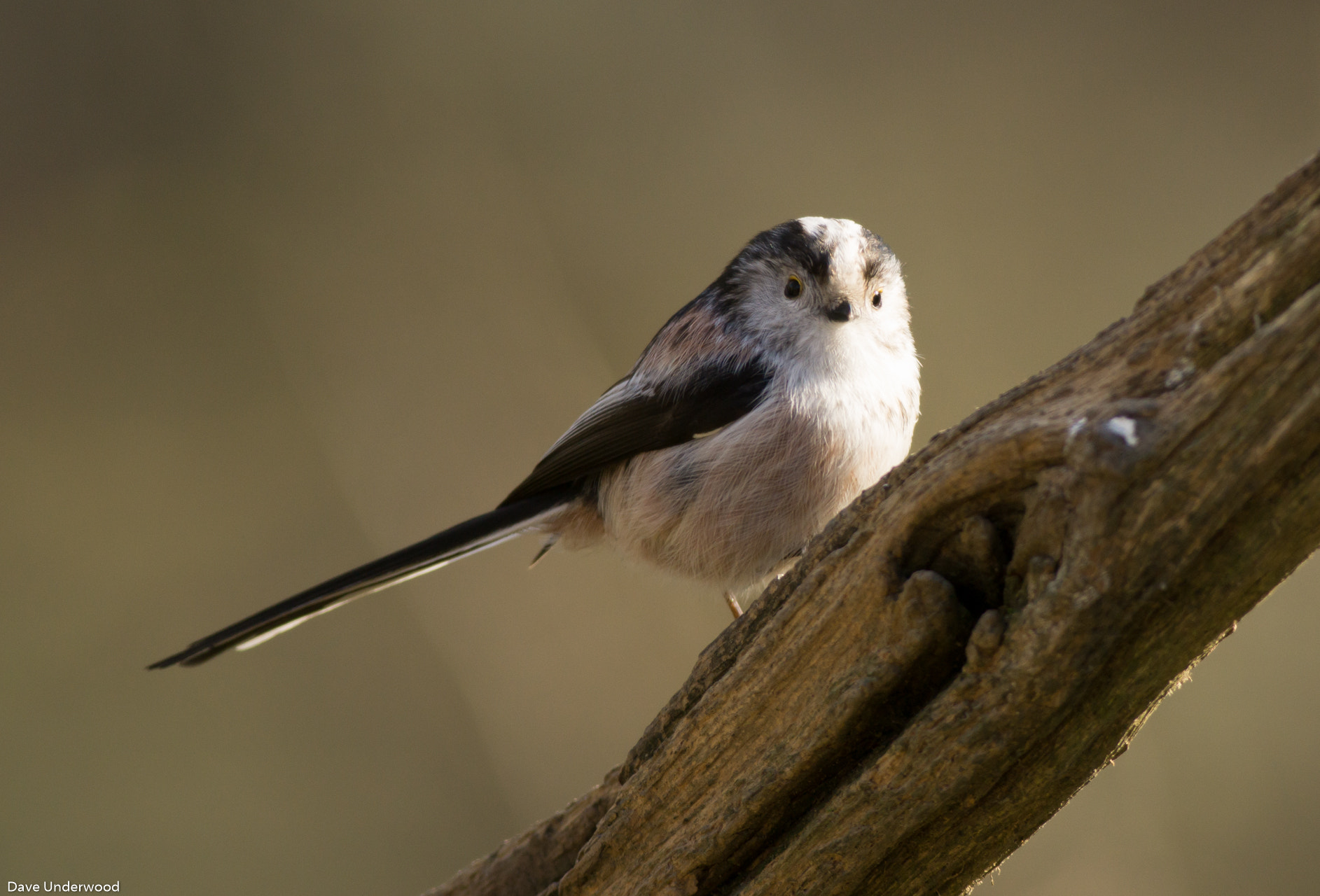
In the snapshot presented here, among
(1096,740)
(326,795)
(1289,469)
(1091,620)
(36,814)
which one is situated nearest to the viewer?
(1289,469)

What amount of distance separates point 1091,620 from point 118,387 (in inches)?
180

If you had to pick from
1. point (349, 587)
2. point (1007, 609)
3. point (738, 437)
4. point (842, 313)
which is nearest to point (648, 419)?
point (738, 437)

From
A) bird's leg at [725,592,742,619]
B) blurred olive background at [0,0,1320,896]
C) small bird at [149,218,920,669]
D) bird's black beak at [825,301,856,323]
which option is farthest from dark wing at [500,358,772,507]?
blurred olive background at [0,0,1320,896]

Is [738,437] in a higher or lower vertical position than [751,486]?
higher

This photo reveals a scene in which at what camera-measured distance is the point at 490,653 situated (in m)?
4.39

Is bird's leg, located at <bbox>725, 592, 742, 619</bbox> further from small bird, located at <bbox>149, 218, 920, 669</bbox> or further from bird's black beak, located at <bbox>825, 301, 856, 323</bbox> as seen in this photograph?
bird's black beak, located at <bbox>825, 301, 856, 323</bbox>

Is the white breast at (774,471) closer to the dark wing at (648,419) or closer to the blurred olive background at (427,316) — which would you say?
the dark wing at (648,419)

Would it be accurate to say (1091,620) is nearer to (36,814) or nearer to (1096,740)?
(1096,740)

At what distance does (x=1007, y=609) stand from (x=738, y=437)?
3.09ft

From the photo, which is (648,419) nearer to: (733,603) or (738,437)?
(738,437)

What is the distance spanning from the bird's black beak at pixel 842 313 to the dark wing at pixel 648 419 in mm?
207

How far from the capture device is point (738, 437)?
215 cm

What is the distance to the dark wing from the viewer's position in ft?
7.39

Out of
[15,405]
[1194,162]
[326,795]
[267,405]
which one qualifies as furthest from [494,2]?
[326,795]
